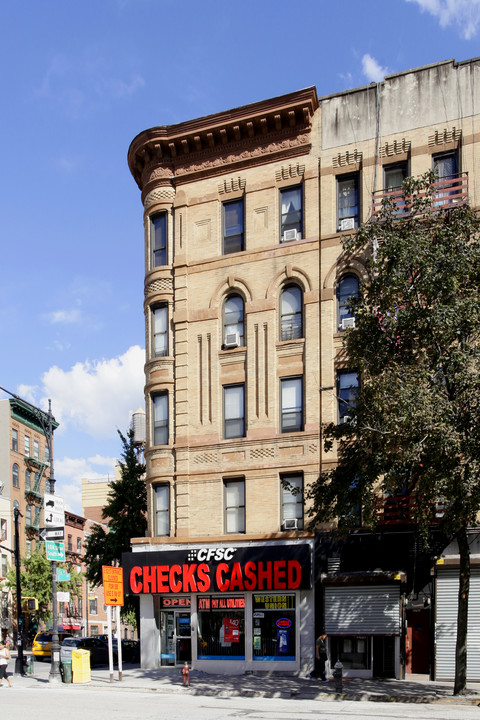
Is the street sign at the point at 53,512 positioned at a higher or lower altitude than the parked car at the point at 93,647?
higher

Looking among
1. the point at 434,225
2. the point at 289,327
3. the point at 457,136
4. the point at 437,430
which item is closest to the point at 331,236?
the point at 289,327

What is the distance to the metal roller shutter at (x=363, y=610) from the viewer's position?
27250mm

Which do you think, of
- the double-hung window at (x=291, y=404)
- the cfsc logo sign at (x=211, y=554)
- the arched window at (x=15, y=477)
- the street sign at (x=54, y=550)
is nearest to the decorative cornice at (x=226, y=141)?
the double-hung window at (x=291, y=404)

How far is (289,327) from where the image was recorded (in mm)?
31516

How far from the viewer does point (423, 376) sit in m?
21.0

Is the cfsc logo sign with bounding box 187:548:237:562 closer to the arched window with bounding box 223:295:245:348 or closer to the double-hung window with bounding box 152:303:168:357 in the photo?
the arched window with bounding box 223:295:245:348

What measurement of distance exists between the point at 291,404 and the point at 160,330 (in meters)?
6.72

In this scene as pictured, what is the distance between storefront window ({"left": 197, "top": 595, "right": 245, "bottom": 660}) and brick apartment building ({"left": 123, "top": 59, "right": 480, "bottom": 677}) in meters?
0.06

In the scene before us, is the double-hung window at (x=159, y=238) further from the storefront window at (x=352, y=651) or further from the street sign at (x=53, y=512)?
the storefront window at (x=352, y=651)

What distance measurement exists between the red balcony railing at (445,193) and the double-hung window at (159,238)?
9.23 m

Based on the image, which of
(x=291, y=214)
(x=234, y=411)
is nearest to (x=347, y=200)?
(x=291, y=214)

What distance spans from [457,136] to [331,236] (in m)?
5.67

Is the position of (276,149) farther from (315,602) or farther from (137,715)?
(137,715)

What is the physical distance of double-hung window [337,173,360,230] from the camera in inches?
1217
